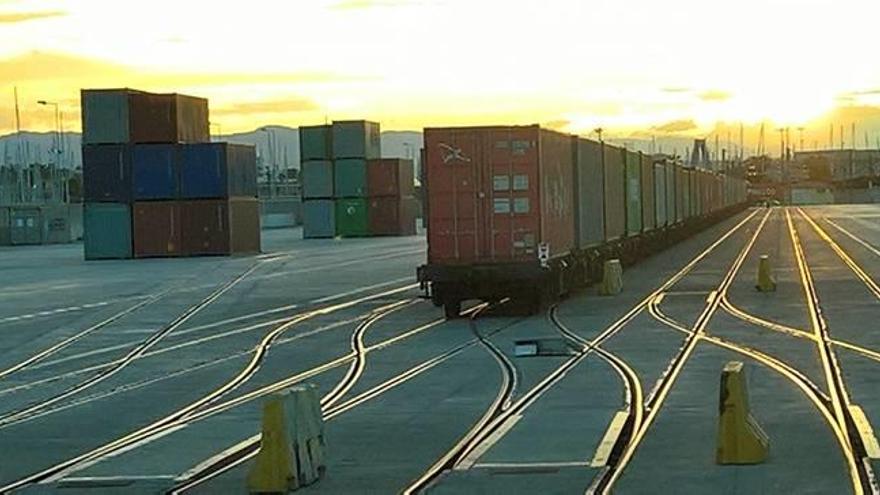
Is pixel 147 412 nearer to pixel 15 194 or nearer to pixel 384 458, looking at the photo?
pixel 384 458

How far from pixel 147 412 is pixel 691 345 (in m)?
8.67

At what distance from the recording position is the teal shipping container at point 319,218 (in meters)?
101

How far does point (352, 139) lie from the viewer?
102188mm

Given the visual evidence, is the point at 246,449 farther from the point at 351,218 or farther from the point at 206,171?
the point at 351,218

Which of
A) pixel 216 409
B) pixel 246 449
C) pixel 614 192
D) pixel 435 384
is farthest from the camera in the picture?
pixel 614 192

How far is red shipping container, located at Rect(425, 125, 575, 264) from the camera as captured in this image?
30.8m

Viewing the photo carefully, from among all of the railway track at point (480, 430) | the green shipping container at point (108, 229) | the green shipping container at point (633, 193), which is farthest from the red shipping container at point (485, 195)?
the green shipping container at point (108, 229)

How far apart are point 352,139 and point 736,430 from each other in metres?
90.1

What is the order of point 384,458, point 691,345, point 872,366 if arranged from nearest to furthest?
point 384,458, point 872,366, point 691,345

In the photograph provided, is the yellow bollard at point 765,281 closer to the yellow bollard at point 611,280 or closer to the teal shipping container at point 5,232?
the yellow bollard at point 611,280

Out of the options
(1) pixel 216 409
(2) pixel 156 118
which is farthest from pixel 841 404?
(2) pixel 156 118

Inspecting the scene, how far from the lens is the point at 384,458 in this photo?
44.5 feet

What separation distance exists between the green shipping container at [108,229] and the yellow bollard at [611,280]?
37.2 metres

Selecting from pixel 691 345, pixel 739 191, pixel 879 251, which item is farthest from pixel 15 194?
pixel 691 345
